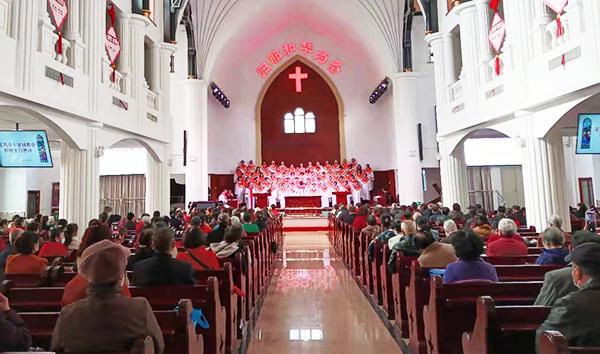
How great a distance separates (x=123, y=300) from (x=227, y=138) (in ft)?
70.0

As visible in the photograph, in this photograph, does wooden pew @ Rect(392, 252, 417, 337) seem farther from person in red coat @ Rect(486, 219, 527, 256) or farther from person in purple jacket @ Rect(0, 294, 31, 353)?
person in purple jacket @ Rect(0, 294, 31, 353)

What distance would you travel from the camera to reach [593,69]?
20.5 ft

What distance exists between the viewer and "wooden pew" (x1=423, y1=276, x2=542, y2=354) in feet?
9.96

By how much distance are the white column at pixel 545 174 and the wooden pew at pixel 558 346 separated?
7527 mm

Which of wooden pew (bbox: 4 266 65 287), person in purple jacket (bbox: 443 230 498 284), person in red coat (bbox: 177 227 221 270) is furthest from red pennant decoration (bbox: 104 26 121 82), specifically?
person in purple jacket (bbox: 443 230 498 284)

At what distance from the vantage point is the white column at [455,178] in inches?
471

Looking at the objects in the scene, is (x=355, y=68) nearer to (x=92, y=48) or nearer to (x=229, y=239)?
(x=92, y=48)

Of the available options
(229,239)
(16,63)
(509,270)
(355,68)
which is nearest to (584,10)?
(509,270)

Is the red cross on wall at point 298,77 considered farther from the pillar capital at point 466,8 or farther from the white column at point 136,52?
the pillar capital at point 466,8

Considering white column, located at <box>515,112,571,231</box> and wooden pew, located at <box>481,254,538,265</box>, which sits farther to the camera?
white column, located at <box>515,112,571,231</box>

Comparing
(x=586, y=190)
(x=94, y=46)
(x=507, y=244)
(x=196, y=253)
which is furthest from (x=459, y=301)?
(x=586, y=190)

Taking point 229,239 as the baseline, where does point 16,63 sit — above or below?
above

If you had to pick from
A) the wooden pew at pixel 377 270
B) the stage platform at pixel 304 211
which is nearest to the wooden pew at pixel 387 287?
the wooden pew at pixel 377 270

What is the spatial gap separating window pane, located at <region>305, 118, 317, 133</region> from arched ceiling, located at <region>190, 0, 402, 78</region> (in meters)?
4.13
